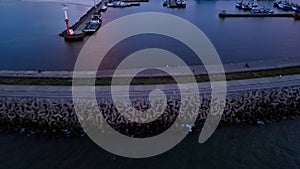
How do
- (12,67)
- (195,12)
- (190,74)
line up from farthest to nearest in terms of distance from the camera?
(195,12)
(12,67)
(190,74)

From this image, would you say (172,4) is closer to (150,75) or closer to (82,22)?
(82,22)

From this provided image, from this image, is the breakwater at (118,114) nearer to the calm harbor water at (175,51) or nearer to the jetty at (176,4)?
the calm harbor water at (175,51)

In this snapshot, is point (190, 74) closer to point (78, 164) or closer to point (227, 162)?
point (227, 162)

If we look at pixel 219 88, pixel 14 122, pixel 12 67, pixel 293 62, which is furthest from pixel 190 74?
pixel 12 67

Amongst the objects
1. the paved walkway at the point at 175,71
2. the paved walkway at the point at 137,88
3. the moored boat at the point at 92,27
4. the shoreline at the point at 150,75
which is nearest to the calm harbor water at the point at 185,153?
the paved walkway at the point at 137,88

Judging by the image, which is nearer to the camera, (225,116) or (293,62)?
(225,116)

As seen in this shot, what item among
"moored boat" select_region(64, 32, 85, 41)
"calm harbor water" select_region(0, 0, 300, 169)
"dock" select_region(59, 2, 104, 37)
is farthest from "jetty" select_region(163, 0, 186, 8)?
"moored boat" select_region(64, 32, 85, 41)
